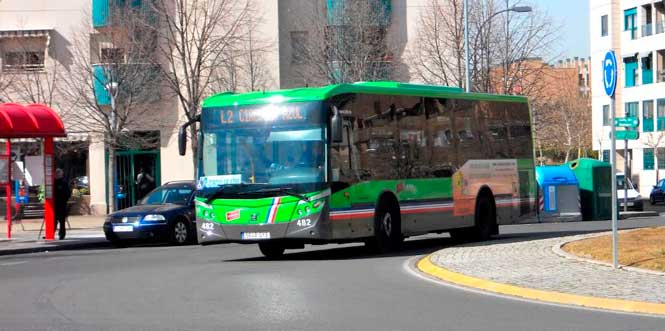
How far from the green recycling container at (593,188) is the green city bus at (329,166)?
49.7 feet

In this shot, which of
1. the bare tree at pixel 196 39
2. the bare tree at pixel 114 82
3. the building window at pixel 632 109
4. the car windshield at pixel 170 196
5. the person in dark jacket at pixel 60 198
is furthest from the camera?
the building window at pixel 632 109

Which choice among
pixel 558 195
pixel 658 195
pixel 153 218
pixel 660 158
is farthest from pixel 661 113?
pixel 153 218

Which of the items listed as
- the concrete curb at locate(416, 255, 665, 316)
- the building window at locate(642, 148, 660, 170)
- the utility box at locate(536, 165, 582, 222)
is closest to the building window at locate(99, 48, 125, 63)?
the utility box at locate(536, 165, 582, 222)

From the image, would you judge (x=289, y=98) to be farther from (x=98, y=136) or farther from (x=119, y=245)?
(x=98, y=136)

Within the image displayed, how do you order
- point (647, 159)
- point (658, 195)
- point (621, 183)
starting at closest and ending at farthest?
point (621, 183) < point (658, 195) < point (647, 159)

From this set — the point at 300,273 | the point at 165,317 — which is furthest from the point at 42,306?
the point at 300,273

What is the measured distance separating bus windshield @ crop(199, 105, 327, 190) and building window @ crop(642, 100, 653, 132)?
187ft

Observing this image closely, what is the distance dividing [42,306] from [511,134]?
15121 mm

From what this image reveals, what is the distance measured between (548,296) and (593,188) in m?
25.1

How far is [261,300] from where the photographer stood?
1365cm

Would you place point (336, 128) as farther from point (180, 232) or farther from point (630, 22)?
point (630, 22)

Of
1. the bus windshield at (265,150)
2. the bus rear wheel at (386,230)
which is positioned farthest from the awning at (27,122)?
the bus rear wheel at (386,230)

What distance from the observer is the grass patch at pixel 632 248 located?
53.8 ft

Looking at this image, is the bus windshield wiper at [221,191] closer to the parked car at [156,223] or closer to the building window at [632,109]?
the parked car at [156,223]
